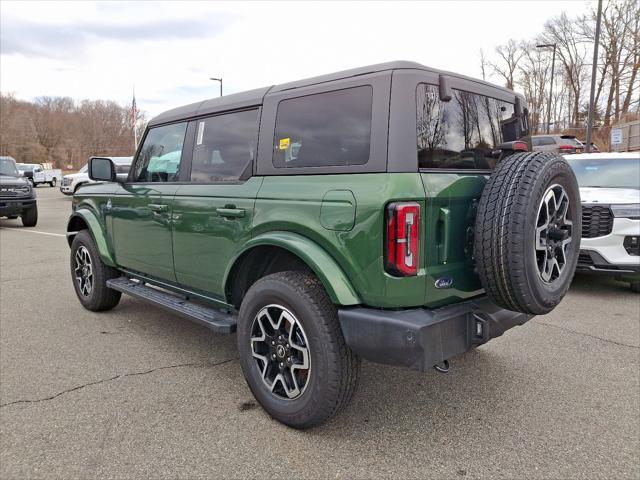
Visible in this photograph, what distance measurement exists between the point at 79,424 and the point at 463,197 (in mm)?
2503

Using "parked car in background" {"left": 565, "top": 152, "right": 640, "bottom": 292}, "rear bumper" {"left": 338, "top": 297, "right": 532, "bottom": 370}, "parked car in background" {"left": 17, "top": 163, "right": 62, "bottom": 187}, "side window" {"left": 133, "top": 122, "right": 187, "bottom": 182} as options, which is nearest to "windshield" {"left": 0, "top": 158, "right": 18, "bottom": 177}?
"side window" {"left": 133, "top": 122, "right": 187, "bottom": 182}

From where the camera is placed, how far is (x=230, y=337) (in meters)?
4.43

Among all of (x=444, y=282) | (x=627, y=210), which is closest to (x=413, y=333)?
(x=444, y=282)

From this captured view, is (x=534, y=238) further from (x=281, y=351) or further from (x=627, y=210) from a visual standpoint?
(x=627, y=210)

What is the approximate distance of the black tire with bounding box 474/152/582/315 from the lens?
2.38 meters

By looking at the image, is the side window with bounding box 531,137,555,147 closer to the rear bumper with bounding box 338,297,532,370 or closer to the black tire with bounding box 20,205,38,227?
the black tire with bounding box 20,205,38,227

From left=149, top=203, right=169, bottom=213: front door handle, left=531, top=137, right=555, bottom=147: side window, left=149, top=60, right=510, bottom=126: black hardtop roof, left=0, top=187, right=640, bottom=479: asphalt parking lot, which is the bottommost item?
left=0, top=187, right=640, bottom=479: asphalt parking lot

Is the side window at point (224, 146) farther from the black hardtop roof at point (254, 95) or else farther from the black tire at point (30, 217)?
the black tire at point (30, 217)

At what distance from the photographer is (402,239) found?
235 centimetres

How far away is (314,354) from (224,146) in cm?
166

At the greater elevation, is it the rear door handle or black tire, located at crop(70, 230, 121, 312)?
the rear door handle

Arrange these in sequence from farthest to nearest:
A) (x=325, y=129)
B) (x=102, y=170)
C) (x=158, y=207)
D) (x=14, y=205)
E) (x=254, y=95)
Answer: (x=14, y=205) < (x=102, y=170) < (x=158, y=207) < (x=254, y=95) < (x=325, y=129)

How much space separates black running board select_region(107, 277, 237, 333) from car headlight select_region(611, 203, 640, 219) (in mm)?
4614

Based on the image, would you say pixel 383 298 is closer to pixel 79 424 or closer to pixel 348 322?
pixel 348 322
